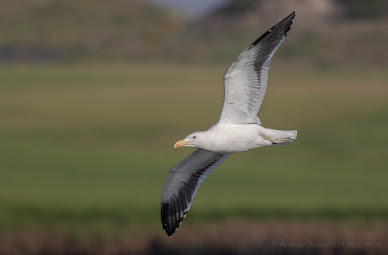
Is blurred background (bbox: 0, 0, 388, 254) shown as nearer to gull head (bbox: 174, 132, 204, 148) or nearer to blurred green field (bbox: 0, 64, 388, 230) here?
blurred green field (bbox: 0, 64, 388, 230)

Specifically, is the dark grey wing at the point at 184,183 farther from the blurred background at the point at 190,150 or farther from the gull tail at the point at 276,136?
the blurred background at the point at 190,150

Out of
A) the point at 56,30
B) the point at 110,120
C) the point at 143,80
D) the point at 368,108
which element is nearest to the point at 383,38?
the point at 143,80

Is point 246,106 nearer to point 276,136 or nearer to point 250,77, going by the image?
point 250,77

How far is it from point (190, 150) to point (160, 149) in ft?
11.9

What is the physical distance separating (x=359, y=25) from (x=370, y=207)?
54966 millimetres

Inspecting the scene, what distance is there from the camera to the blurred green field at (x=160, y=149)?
940 inches

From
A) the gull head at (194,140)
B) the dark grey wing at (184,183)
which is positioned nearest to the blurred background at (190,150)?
the dark grey wing at (184,183)

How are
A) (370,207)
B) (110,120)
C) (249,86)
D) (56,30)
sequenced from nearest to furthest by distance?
1. (249,86)
2. (370,207)
3. (110,120)
4. (56,30)

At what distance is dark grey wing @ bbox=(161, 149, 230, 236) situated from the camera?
14.1 meters

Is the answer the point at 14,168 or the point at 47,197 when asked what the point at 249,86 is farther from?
the point at 14,168

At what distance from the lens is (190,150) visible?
33562 mm

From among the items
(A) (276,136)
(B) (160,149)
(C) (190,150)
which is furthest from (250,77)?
(B) (160,149)

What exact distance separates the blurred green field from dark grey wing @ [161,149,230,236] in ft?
23.6

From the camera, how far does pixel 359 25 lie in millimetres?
77375
